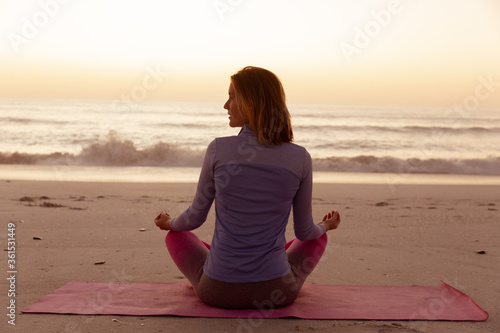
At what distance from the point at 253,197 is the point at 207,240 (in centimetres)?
262

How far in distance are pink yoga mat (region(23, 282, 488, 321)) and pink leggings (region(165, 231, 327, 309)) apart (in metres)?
0.07

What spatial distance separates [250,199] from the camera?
9.67ft

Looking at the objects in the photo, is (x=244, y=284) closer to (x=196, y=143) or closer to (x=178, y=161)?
(x=178, y=161)

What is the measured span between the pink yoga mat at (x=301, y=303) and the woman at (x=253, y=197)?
0.16 m

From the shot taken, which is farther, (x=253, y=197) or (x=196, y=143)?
(x=196, y=143)

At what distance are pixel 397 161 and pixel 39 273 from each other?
1328 centimetres

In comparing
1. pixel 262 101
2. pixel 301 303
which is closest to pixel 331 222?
pixel 301 303

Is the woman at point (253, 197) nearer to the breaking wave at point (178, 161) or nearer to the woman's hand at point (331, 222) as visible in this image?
the woman's hand at point (331, 222)

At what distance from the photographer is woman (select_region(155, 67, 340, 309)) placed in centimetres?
289

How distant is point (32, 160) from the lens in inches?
578

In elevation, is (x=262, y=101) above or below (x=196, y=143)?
above

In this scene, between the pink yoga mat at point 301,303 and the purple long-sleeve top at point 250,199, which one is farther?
the pink yoga mat at point 301,303

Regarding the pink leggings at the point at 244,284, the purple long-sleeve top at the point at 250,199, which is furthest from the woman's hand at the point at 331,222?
the purple long-sleeve top at the point at 250,199

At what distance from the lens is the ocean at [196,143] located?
43.0 feet
